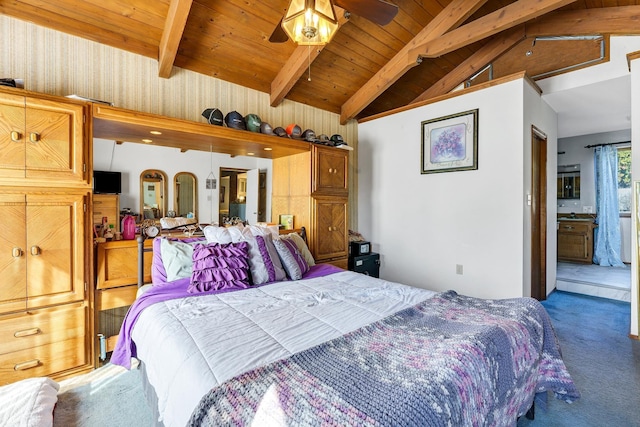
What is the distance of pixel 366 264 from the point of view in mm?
4000

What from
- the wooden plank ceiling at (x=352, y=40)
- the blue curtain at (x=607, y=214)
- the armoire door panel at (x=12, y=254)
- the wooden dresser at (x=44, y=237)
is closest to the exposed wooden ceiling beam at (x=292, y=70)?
the wooden plank ceiling at (x=352, y=40)

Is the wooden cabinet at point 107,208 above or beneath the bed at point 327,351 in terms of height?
above

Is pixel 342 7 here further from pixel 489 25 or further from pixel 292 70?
pixel 489 25

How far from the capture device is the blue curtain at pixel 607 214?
5.23 meters

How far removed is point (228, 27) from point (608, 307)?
5329 mm

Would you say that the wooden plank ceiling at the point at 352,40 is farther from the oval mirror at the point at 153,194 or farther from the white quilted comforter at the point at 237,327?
the white quilted comforter at the point at 237,327

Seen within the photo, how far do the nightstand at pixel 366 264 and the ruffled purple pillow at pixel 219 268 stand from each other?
6.02 ft

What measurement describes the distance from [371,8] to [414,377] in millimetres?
2110

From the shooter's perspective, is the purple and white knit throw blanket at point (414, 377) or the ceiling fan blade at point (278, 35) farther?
the ceiling fan blade at point (278, 35)

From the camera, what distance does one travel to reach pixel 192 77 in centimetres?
309

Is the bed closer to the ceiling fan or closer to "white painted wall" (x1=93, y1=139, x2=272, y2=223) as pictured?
"white painted wall" (x1=93, y1=139, x2=272, y2=223)

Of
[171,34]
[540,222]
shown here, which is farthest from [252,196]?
[540,222]

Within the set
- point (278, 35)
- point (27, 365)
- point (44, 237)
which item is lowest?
point (27, 365)

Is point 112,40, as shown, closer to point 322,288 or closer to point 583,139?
point 322,288
